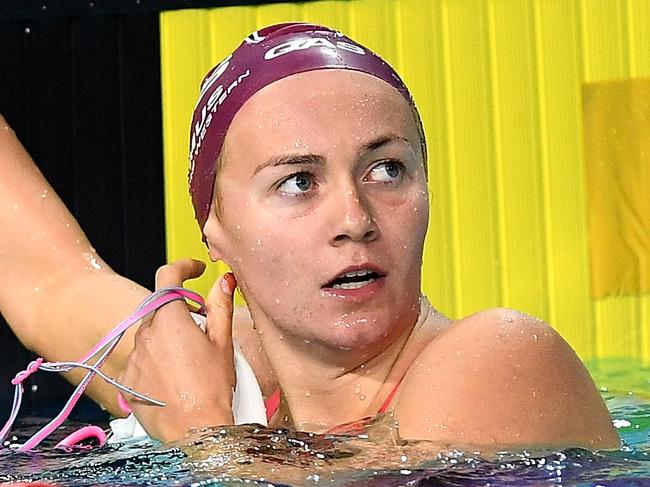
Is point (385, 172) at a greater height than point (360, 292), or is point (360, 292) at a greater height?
point (385, 172)

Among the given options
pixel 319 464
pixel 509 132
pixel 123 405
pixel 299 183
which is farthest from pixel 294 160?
pixel 509 132

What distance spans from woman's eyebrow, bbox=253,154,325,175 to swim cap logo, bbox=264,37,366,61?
207 millimetres

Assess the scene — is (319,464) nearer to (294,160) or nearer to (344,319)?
(344,319)

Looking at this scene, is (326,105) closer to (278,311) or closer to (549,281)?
(278,311)

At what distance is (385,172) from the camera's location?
1.83m

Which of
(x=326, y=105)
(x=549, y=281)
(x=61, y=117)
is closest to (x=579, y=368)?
(x=326, y=105)

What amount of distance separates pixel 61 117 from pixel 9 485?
84.4 inches

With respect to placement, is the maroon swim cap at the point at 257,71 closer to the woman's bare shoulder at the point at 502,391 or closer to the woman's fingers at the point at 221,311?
the woman's fingers at the point at 221,311

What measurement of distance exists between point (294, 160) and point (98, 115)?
1.75 meters

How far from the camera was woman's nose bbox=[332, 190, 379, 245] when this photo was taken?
1741 mm

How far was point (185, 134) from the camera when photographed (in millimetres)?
3438

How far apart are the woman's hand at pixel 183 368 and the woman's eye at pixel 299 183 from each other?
25 cm

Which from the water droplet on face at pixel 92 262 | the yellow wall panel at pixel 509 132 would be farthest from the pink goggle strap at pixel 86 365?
the yellow wall panel at pixel 509 132

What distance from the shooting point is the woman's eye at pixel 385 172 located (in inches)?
71.8
